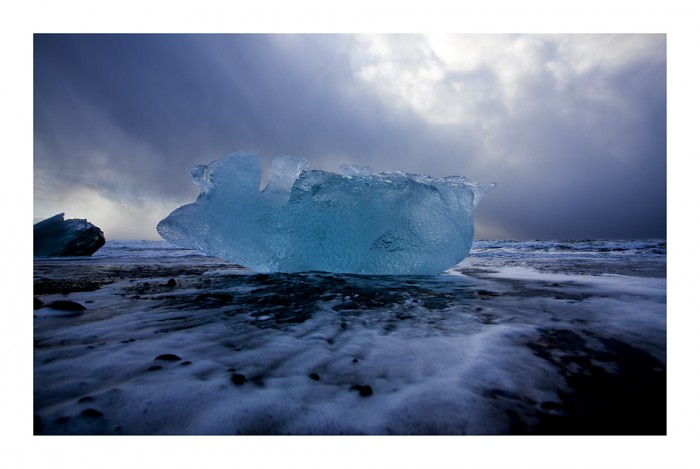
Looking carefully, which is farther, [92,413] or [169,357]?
[169,357]

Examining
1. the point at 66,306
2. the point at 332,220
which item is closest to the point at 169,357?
the point at 66,306

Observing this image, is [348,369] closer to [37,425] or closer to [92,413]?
[92,413]

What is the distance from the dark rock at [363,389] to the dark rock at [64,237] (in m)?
13.1

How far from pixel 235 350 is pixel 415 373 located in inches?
33.0

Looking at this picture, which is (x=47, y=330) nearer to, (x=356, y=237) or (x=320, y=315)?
(x=320, y=315)

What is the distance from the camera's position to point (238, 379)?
1.12m

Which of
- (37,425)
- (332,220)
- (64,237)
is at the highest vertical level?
(332,220)

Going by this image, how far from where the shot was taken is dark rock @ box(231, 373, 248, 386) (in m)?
1.09

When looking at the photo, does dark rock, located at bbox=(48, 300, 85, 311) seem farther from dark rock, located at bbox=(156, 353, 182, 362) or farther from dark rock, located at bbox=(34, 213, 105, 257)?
dark rock, located at bbox=(34, 213, 105, 257)

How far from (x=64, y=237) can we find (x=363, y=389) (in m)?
13.4

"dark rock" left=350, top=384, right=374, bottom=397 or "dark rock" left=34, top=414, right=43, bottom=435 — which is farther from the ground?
"dark rock" left=350, top=384, right=374, bottom=397

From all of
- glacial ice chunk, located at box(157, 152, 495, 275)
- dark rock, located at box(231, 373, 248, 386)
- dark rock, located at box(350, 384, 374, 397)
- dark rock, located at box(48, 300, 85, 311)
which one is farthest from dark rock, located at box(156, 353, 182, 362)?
glacial ice chunk, located at box(157, 152, 495, 275)

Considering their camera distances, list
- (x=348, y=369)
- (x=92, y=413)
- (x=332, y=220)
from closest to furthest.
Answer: (x=92, y=413), (x=348, y=369), (x=332, y=220)

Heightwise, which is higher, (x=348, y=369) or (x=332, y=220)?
(x=332, y=220)
